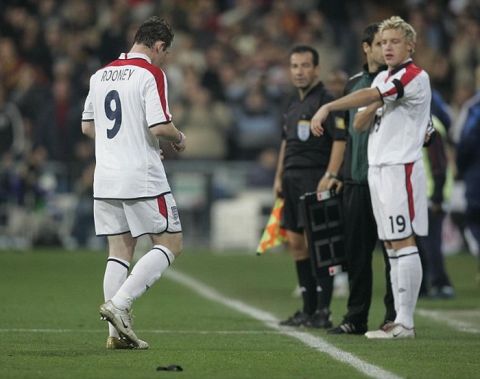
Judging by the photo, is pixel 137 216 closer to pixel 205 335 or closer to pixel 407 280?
pixel 205 335

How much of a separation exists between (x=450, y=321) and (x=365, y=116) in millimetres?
2508

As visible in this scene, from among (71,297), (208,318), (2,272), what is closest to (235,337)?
(208,318)

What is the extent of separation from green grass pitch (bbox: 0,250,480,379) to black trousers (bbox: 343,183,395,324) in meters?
0.34

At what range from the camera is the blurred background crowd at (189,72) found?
2153cm

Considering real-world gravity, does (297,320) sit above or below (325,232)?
below

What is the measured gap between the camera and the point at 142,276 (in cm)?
881

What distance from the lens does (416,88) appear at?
9.69 meters

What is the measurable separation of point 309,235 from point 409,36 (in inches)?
75.1

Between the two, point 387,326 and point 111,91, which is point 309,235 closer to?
point 387,326

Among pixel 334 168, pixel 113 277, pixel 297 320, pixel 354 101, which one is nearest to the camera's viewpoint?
pixel 113 277

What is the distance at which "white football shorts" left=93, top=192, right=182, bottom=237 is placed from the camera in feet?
29.2

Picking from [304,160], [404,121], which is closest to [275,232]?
[304,160]

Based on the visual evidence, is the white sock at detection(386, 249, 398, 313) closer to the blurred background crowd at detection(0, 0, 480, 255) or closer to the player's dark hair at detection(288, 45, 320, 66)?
the player's dark hair at detection(288, 45, 320, 66)

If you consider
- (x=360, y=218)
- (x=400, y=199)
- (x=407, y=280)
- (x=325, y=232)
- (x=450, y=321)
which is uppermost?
(x=400, y=199)
